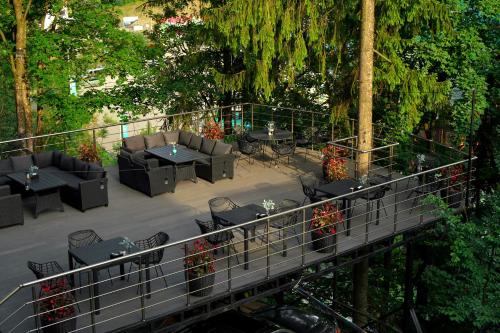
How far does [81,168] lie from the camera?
50.9 feet

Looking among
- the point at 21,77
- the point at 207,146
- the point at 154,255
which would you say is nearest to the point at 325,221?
the point at 154,255

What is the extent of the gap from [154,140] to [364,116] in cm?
574

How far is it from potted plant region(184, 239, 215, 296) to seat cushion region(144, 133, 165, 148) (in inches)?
304

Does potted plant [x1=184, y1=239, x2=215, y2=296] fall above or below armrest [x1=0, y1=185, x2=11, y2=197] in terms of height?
below

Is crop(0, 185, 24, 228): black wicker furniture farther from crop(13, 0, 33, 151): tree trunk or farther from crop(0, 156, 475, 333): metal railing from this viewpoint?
crop(13, 0, 33, 151): tree trunk

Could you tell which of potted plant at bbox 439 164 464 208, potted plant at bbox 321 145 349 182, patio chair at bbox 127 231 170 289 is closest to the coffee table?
patio chair at bbox 127 231 170 289

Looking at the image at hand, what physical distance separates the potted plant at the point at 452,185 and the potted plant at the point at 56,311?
866cm

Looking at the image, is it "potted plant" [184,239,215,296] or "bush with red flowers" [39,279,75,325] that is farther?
"potted plant" [184,239,215,296]

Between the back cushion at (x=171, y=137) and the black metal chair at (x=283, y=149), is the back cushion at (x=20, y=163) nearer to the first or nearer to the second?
the back cushion at (x=171, y=137)

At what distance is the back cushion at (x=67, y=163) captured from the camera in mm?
15859

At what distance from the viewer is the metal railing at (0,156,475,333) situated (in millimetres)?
9578

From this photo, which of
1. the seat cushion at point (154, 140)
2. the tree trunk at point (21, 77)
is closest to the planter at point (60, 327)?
the seat cushion at point (154, 140)

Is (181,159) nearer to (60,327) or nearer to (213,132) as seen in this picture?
(213,132)

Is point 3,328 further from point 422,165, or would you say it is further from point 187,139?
point 422,165
